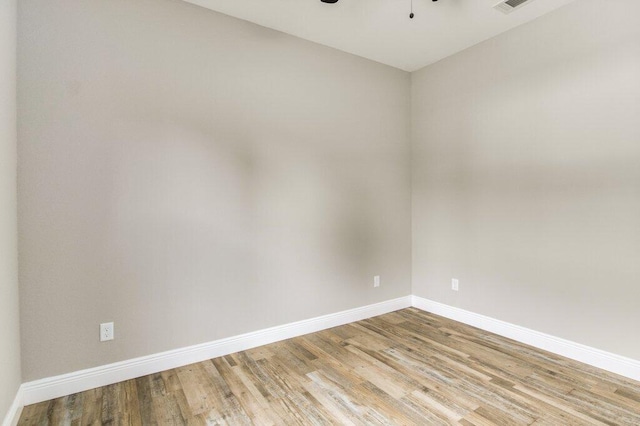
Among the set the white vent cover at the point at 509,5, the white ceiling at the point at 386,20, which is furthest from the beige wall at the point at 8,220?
the white vent cover at the point at 509,5

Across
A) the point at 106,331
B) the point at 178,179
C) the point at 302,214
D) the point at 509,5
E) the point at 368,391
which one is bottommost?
the point at 368,391

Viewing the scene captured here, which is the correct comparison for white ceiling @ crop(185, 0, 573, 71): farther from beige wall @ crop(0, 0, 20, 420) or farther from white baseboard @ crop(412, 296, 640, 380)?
white baseboard @ crop(412, 296, 640, 380)

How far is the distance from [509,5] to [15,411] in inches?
160

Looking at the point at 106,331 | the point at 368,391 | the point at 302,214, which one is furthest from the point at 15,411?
the point at 302,214

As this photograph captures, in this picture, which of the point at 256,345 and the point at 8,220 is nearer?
the point at 8,220

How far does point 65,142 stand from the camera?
204cm

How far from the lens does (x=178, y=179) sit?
241cm

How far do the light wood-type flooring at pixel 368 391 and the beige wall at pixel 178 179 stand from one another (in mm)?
306

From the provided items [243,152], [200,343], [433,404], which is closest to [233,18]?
[243,152]

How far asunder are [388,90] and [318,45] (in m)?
0.98

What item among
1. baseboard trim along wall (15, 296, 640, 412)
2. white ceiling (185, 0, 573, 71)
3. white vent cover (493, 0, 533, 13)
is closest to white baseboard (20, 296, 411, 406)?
baseboard trim along wall (15, 296, 640, 412)

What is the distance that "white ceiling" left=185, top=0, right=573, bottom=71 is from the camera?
2.49 metres

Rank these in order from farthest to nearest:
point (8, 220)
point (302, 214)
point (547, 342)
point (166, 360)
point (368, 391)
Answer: point (302, 214) → point (547, 342) → point (166, 360) → point (368, 391) → point (8, 220)

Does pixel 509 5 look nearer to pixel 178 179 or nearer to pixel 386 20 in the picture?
pixel 386 20
